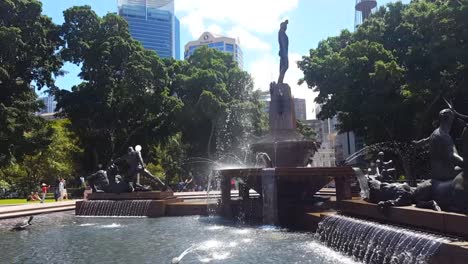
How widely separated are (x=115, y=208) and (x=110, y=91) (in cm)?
1996

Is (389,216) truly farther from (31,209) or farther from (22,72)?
(22,72)

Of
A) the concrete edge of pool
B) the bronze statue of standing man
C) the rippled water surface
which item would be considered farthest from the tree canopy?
the rippled water surface

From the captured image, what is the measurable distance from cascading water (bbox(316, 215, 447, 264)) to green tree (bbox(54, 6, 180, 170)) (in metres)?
29.1

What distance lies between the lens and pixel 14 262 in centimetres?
985

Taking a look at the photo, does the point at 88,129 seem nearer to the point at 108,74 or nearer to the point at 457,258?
the point at 108,74

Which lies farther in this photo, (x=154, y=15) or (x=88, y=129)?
(x=154, y=15)

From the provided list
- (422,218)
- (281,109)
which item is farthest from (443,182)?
(281,109)

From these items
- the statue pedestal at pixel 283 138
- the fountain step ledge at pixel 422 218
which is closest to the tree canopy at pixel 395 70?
the statue pedestal at pixel 283 138

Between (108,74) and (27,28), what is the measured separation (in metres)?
7.76

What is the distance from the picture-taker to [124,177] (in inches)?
834

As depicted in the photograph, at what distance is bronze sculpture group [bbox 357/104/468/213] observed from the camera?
7.93 metres

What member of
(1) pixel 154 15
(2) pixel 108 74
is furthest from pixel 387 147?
(1) pixel 154 15

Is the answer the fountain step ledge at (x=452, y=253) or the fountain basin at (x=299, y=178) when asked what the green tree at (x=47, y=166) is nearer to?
the fountain basin at (x=299, y=178)

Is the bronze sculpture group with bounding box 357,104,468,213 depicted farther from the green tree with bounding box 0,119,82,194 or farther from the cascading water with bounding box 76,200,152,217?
the green tree with bounding box 0,119,82,194
